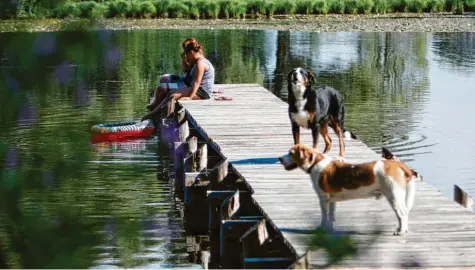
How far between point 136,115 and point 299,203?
1115 centimetres

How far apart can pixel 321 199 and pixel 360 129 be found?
1090cm

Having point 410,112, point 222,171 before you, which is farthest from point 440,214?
point 410,112

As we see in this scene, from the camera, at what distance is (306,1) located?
5147 cm

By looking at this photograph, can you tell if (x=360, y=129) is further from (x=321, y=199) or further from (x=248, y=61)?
(x=248, y=61)

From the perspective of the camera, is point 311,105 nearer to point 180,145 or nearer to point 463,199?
point 463,199

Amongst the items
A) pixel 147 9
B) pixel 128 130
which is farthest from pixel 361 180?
pixel 147 9

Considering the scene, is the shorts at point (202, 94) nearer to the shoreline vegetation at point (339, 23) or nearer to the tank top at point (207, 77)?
the tank top at point (207, 77)

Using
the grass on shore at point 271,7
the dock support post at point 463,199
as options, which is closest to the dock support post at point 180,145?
the dock support post at point 463,199

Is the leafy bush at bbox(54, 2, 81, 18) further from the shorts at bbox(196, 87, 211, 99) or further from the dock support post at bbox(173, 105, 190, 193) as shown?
the shorts at bbox(196, 87, 211, 99)

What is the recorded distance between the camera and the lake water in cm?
244

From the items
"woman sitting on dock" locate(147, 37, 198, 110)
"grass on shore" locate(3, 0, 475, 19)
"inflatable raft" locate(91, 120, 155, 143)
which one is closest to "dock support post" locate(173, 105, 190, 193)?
"woman sitting on dock" locate(147, 37, 198, 110)

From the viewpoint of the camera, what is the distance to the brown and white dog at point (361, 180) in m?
7.70

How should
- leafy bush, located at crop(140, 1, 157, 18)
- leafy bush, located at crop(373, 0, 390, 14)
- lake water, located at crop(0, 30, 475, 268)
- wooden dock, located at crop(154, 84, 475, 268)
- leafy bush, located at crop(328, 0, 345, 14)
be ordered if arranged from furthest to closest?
leafy bush, located at crop(373, 0, 390, 14), leafy bush, located at crop(328, 0, 345, 14), leafy bush, located at crop(140, 1, 157, 18), wooden dock, located at crop(154, 84, 475, 268), lake water, located at crop(0, 30, 475, 268)

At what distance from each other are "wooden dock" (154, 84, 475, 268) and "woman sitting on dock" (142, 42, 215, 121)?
0.46 m
